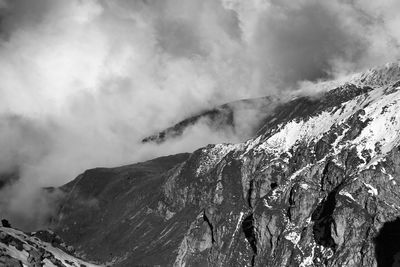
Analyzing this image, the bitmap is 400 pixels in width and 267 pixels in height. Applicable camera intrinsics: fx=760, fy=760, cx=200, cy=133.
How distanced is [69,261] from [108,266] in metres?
21.7

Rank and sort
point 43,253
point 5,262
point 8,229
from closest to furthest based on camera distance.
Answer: point 5,262, point 43,253, point 8,229

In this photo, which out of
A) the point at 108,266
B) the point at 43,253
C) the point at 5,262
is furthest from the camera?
the point at 108,266

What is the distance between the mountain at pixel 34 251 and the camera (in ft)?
351

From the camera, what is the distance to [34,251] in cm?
11500

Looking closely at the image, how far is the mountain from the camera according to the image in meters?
107

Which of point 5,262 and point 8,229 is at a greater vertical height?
point 8,229

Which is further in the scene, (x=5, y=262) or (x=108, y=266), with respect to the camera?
(x=108, y=266)

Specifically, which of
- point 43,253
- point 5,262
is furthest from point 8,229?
point 5,262

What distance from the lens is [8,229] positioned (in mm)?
125438

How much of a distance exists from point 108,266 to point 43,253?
32261mm

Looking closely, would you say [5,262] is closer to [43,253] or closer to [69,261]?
[43,253]

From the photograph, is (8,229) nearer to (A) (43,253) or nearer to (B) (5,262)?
(A) (43,253)

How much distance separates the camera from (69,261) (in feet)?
419

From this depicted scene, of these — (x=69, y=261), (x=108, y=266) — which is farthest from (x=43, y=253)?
(x=108, y=266)
